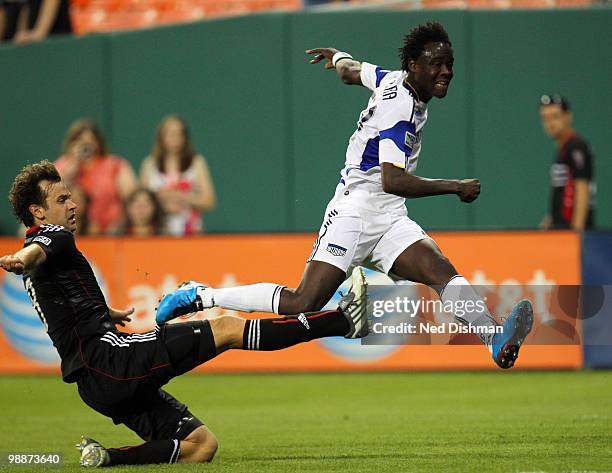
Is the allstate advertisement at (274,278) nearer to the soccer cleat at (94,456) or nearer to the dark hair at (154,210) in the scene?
the dark hair at (154,210)

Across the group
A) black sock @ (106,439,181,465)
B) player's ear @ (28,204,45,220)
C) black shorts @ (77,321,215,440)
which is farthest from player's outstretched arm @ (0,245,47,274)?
black sock @ (106,439,181,465)

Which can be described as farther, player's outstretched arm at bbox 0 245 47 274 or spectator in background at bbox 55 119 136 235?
spectator in background at bbox 55 119 136 235

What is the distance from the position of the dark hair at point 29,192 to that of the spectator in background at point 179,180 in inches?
285

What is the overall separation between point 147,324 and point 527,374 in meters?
3.87

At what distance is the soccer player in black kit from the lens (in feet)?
21.3

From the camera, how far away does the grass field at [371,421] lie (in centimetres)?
675

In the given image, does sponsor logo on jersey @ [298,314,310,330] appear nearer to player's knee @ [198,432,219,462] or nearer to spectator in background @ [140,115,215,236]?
player's knee @ [198,432,219,462]

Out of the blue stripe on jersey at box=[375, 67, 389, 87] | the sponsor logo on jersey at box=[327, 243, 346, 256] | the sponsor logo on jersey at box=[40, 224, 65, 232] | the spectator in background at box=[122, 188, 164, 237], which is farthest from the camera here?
the spectator in background at box=[122, 188, 164, 237]

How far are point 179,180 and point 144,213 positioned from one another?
609 millimetres

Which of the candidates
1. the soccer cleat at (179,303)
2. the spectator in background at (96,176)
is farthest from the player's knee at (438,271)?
the spectator in background at (96,176)

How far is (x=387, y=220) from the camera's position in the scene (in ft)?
25.0

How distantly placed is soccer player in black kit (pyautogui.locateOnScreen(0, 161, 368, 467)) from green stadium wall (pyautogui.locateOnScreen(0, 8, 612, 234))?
8128mm

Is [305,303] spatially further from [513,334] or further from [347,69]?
[347,69]

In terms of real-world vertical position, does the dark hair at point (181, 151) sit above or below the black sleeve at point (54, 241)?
above
